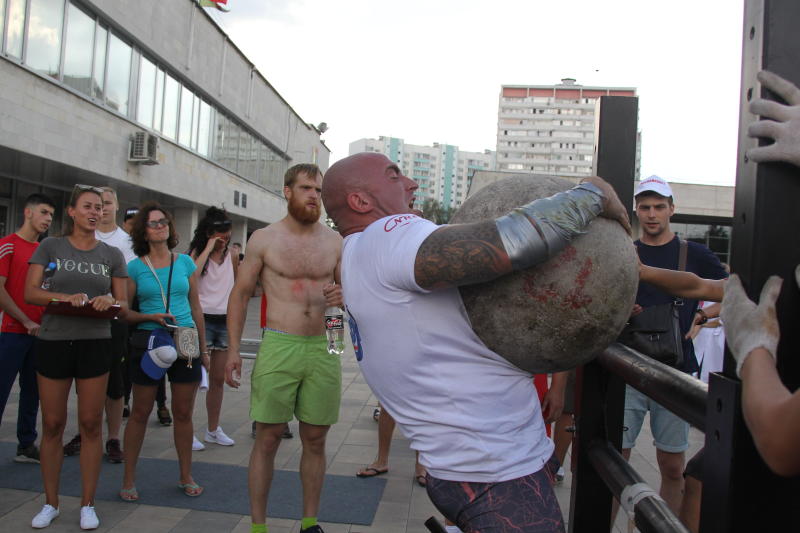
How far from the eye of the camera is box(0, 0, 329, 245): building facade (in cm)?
1079

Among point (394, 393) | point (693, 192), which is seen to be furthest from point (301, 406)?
point (693, 192)

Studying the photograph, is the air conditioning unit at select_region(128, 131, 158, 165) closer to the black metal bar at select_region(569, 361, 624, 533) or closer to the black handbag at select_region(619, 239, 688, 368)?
the black handbag at select_region(619, 239, 688, 368)

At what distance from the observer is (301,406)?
3.73 m

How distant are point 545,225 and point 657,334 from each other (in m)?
2.33

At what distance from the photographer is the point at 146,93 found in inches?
601

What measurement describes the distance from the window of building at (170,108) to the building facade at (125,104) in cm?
3

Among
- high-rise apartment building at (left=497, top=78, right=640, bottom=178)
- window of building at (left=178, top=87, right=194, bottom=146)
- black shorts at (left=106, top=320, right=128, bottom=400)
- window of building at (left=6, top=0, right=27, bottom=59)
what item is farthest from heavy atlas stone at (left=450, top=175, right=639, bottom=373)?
high-rise apartment building at (left=497, top=78, right=640, bottom=178)

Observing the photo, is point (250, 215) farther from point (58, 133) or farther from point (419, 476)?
point (419, 476)

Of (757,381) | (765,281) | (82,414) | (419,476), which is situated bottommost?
(419,476)

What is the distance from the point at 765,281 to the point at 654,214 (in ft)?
9.22

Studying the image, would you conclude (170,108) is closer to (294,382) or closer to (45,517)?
(45,517)

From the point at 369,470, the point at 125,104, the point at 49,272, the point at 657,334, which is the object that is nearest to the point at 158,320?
the point at 49,272

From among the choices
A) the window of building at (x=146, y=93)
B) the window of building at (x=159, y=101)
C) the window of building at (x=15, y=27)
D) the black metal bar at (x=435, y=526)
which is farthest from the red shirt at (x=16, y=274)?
the window of building at (x=159, y=101)

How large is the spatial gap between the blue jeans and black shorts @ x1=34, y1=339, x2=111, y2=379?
1.10 meters
